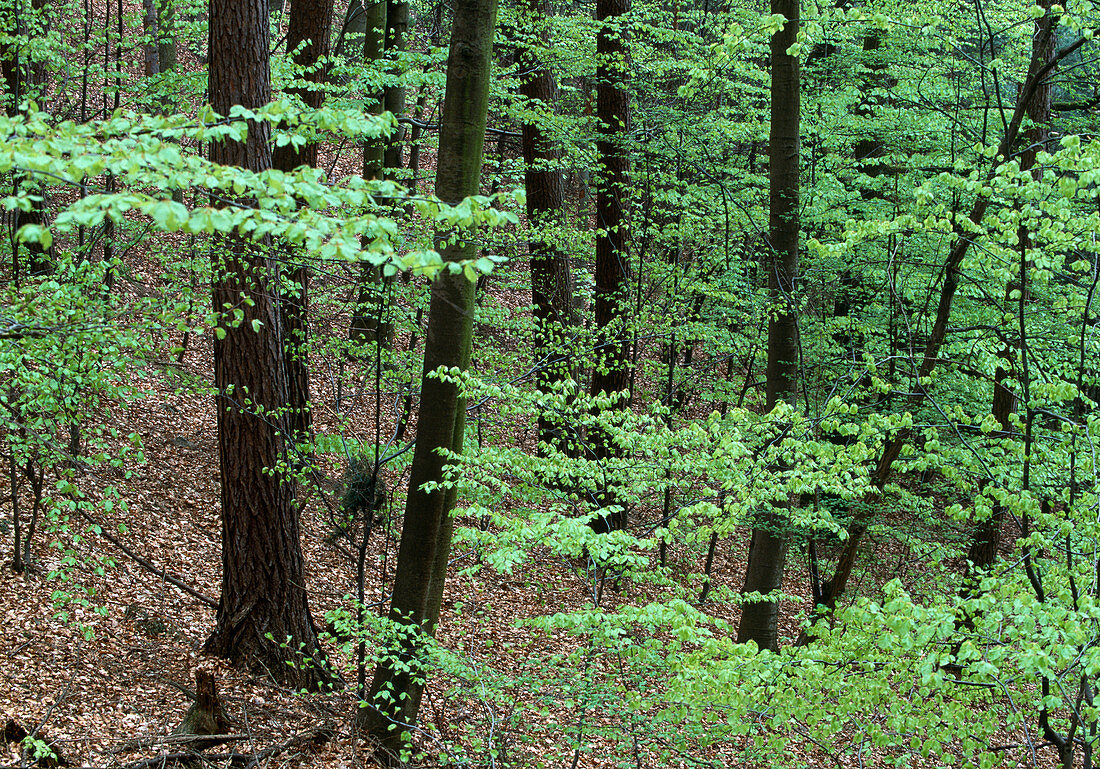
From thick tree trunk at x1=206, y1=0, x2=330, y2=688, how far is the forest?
1.0 inches

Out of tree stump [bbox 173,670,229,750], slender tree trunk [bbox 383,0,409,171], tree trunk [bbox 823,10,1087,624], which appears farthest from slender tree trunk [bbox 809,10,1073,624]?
slender tree trunk [bbox 383,0,409,171]

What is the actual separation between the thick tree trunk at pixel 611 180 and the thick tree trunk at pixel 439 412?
379 centimetres

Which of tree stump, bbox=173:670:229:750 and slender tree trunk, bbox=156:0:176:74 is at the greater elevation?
slender tree trunk, bbox=156:0:176:74

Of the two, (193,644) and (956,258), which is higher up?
(956,258)

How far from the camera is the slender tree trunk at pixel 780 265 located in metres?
7.63

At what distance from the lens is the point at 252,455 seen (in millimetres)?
5652

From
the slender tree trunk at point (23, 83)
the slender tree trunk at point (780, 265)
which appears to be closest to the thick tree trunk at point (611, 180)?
the slender tree trunk at point (780, 265)

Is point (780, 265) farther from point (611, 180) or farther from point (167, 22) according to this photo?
point (167, 22)

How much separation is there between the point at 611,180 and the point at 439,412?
544 cm

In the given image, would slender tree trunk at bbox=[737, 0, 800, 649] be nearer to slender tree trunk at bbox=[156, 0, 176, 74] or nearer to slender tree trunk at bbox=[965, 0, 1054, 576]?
slender tree trunk at bbox=[965, 0, 1054, 576]

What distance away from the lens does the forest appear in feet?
12.4

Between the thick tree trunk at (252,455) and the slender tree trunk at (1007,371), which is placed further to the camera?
the slender tree trunk at (1007,371)

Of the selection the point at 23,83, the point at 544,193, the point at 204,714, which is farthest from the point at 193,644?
the point at 544,193

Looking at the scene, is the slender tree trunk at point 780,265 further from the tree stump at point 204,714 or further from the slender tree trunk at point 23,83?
the slender tree trunk at point 23,83
